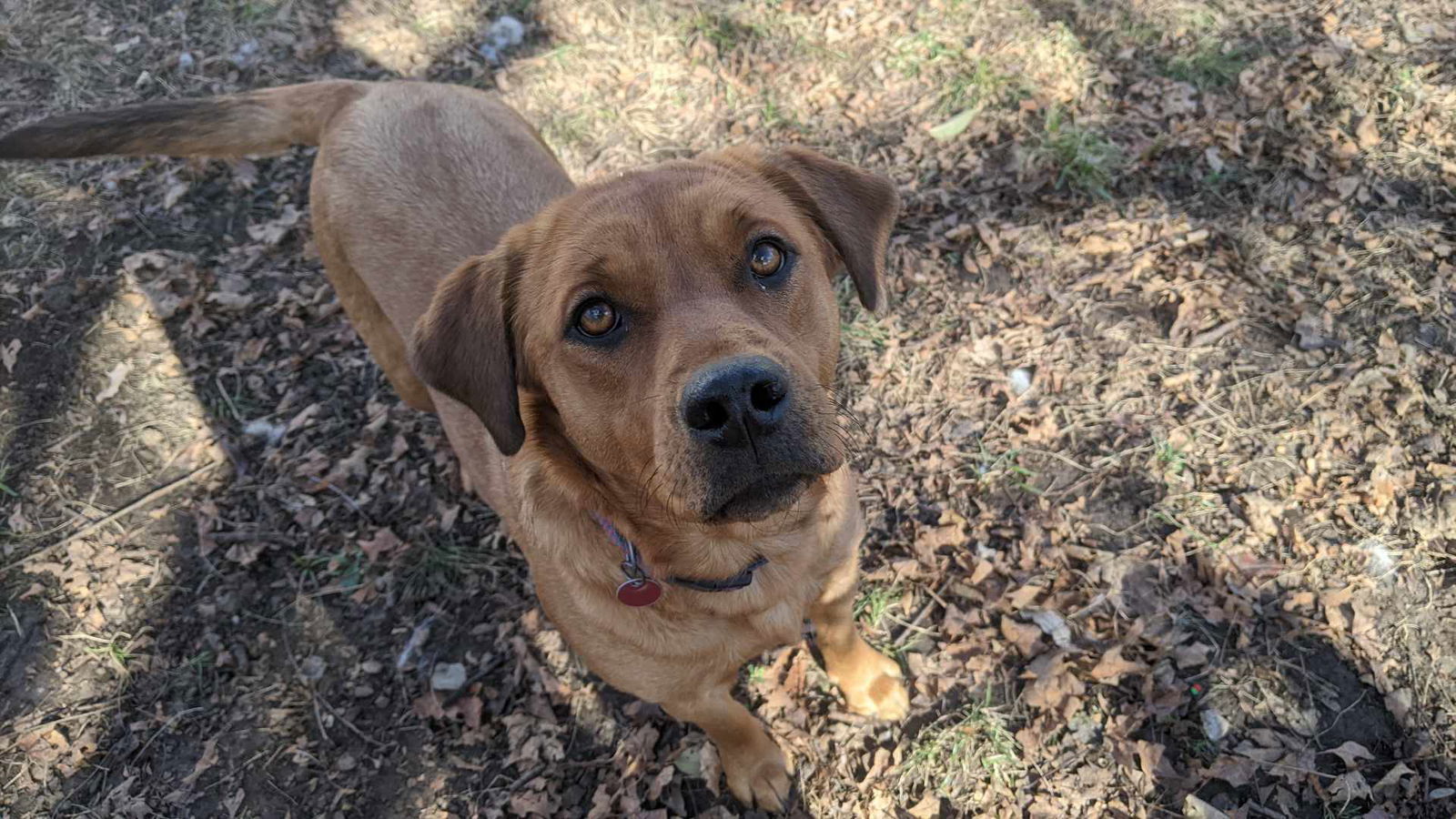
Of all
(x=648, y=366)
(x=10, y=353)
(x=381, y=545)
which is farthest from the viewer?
(x=10, y=353)

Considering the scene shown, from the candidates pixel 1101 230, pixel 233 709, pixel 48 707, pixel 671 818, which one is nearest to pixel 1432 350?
pixel 1101 230

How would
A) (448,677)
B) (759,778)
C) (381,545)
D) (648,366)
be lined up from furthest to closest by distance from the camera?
(381,545) < (448,677) < (759,778) < (648,366)

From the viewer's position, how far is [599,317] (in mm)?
2508

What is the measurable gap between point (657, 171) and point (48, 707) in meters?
4.15

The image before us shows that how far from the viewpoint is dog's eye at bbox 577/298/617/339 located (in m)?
2.51

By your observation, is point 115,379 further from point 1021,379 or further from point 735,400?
point 1021,379

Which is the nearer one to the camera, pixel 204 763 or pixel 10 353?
pixel 204 763

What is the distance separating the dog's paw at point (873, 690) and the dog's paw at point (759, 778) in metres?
0.42

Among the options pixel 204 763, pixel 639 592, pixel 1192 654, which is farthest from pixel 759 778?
pixel 204 763

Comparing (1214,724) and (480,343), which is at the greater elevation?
(480,343)

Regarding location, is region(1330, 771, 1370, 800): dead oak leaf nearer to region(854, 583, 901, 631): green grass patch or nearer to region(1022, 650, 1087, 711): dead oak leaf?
region(1022, 650, 1087, 711): dead oak leaf

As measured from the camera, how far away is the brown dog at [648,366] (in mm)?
2264

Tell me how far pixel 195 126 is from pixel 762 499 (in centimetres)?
341

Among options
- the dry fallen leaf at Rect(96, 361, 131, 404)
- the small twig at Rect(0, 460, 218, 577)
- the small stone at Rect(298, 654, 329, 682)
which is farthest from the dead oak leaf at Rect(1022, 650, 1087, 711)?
the dry fallen leaf at Rect(96, 361, 131, 404)
